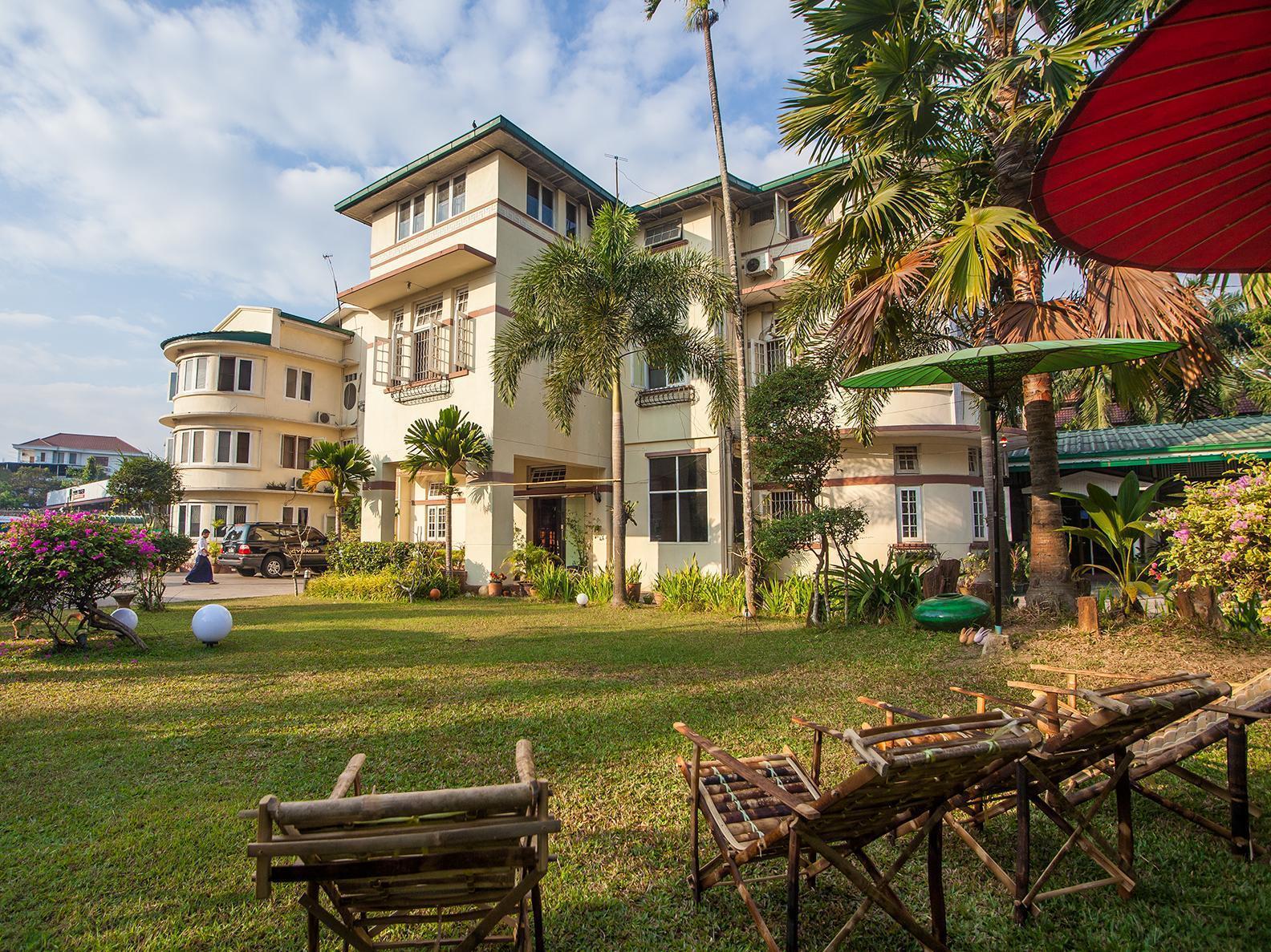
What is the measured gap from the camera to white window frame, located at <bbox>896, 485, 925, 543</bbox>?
13234mm

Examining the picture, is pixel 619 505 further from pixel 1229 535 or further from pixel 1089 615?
pixel 1229 535

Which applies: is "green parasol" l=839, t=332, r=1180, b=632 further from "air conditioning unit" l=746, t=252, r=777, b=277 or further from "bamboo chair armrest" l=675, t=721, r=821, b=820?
"air conditioning unit" l=746, t=252, r=777, b=277

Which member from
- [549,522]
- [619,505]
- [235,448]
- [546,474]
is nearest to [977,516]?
[619,505]

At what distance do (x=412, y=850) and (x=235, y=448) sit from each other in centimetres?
2694

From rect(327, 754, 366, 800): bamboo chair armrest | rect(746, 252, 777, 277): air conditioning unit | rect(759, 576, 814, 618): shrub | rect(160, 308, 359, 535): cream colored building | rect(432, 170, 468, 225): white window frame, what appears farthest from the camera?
rect(160, 308, 359, 535): cream colored building

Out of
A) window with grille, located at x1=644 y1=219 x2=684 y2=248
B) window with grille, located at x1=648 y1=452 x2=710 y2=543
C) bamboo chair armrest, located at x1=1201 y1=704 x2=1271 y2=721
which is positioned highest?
window with grille, located at x1=644 y1=219 x2=684 y2=248

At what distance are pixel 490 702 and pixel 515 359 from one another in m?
8.61

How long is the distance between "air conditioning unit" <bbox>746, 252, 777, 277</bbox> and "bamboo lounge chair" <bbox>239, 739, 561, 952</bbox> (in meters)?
14.8

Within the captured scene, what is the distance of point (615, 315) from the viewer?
12508 mm

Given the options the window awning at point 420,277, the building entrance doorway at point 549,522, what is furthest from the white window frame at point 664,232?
the building entrance doorway at point 549,522

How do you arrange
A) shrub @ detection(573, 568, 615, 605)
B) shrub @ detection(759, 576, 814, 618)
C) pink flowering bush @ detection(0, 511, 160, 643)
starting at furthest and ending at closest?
1. shrub @ detection(573, 568, 615, 605)
2. shrub @ detection(759, 576, 814, 618)
3. pink flowering bush @ detection(0, 511, 160, 643)

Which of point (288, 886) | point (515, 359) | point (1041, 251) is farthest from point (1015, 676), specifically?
point (515, 359)

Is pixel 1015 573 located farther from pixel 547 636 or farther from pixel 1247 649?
pixel 547 636

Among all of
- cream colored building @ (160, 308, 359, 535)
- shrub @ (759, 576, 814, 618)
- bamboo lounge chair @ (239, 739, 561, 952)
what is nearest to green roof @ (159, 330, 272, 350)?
cream colored building @ (160, 308, 359, 535)
